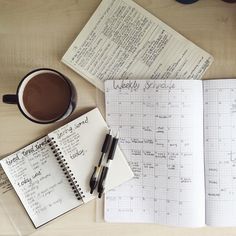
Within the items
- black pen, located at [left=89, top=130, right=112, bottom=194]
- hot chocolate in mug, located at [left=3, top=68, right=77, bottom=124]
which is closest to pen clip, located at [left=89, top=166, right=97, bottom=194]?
black pen, located at [left=89, top=130, right=112, bottom=194]

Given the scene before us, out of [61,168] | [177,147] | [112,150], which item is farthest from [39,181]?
[177,147]

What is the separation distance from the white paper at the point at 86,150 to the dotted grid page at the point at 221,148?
5.9 inches

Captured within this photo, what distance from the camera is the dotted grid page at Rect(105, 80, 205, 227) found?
73 cm

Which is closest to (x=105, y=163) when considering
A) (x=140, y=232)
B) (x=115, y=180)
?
(x=115, y=180)

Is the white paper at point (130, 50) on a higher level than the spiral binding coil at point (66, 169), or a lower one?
higher

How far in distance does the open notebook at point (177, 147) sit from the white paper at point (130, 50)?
0.02 m

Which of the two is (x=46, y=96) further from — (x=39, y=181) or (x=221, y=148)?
(x=221, y=148)

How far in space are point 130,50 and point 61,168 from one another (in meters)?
0.25

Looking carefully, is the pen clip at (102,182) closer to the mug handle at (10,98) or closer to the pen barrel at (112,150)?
the pen barrel at (112,150)

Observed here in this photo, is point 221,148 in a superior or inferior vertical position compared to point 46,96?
inferior

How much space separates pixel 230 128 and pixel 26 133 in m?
0.37

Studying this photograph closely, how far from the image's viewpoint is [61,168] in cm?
76

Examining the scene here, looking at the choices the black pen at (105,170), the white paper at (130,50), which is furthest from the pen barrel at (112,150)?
the white paper at (130,50)

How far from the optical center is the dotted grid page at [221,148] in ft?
2.40
